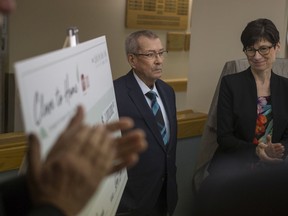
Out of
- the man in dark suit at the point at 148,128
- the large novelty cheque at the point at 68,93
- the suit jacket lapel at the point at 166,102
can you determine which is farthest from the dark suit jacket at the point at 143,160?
the large novelty cheque at the point at 68,93

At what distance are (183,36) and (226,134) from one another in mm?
2219

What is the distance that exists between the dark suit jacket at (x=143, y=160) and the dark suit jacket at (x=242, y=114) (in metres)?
0.28

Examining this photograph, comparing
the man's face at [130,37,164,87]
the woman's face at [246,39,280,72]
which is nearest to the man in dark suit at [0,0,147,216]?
the man's face at [130,37,164,87]

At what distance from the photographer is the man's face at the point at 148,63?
2.39 metres

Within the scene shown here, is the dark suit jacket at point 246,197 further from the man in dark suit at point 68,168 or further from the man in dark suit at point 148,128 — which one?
the man in dark suit at point 148,128

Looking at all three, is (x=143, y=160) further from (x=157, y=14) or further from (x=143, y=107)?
(x=157, y=14)

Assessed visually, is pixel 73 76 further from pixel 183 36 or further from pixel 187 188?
pixel 183 36

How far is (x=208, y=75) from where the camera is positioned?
335 centimetres

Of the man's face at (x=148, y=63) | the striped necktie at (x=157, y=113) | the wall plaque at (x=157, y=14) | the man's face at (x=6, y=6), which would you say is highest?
the man's face at (x=6, y=6)

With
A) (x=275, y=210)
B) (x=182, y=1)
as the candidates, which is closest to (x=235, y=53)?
(x=182, y=1)

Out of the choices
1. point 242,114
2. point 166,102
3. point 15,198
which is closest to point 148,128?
point 166,102

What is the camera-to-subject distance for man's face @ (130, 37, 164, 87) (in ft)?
7.84

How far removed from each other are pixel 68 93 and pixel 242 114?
4.45ft

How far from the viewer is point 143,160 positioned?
2312 mm
